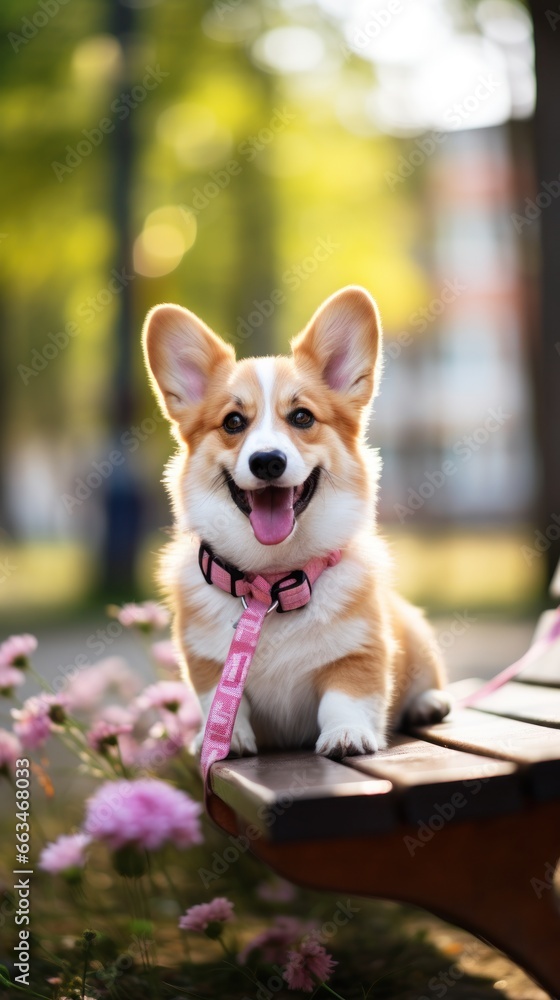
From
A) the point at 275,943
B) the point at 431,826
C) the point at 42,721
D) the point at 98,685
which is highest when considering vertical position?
the point at 431,826

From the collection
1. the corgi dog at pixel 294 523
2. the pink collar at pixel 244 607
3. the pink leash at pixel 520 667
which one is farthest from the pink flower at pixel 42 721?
the pink leash at pixel 520 667

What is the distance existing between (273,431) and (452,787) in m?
0.99

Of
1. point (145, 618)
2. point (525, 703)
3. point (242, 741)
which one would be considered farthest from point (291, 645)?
point (145, 618)

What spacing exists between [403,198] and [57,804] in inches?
517

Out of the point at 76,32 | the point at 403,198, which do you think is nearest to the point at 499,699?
the point at 76,32

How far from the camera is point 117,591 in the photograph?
36.8 ft

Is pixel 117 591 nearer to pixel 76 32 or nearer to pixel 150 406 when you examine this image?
pixel 150 406

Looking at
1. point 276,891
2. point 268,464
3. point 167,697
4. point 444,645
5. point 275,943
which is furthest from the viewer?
point 444,645

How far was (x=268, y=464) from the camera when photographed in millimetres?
2158

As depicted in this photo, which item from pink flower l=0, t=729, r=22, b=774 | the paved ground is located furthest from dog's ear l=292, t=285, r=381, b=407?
the paved ground

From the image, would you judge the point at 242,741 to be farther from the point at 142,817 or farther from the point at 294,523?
the point at 294,523

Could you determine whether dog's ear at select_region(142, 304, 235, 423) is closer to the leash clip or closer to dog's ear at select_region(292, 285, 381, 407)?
dog's ear at select_region(292, 285, 381, 407)

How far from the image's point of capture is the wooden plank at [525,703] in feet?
7.69

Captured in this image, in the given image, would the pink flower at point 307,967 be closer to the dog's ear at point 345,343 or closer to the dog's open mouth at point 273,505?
the dog's open mouth at point 273,505
